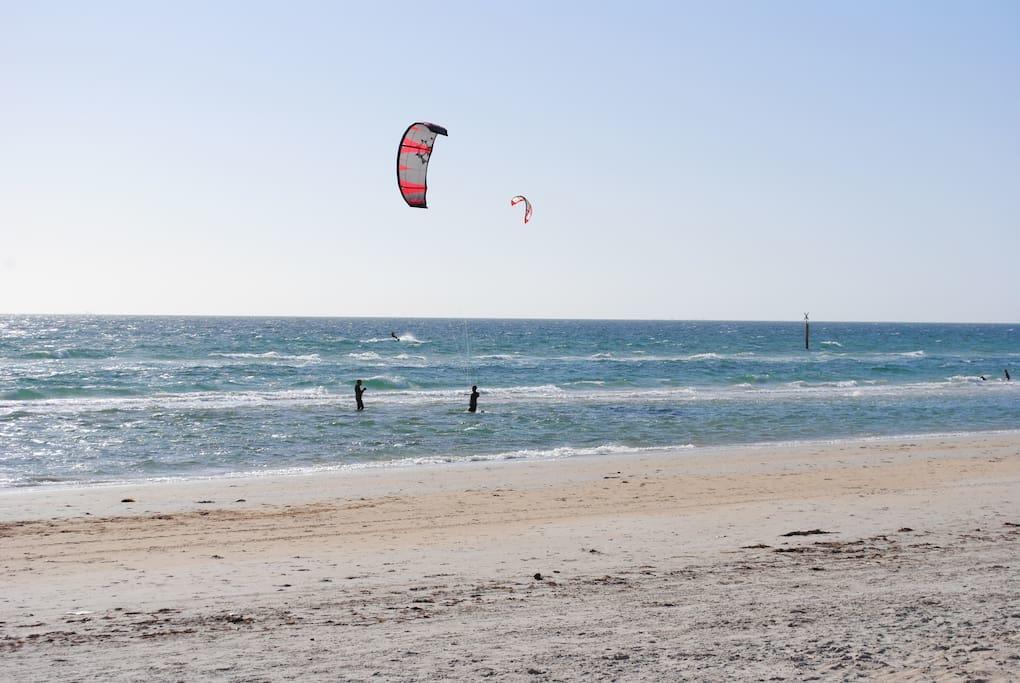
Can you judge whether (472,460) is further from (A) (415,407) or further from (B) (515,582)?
(A) (415,407)

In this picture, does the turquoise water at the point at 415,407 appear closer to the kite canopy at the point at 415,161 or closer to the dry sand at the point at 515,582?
the dry sand at the point at 515,582

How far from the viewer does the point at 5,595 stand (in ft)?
25.1

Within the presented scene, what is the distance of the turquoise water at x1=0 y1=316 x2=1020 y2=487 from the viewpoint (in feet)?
62.2

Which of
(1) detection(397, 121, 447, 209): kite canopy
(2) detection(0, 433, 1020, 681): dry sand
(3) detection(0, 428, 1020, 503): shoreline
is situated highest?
(1) detection(397, 121, 447, 209): kite canopy

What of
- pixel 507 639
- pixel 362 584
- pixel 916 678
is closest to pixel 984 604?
pixel 916 678

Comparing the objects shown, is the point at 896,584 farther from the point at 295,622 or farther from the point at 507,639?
the point at 295,622

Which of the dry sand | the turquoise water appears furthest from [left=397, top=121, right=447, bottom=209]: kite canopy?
the turquoise water

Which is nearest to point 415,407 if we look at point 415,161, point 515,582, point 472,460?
point 472,460

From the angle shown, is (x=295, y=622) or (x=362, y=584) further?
(x=362, y=584)

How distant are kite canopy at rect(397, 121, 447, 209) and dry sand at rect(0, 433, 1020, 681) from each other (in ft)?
15.3

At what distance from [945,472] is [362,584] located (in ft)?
37.8

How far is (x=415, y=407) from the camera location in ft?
96.3

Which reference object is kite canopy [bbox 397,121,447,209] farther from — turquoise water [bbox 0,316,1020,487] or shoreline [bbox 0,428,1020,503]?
turquoise water [bbox 0,316,1020,487]

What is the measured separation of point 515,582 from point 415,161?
8848mm
